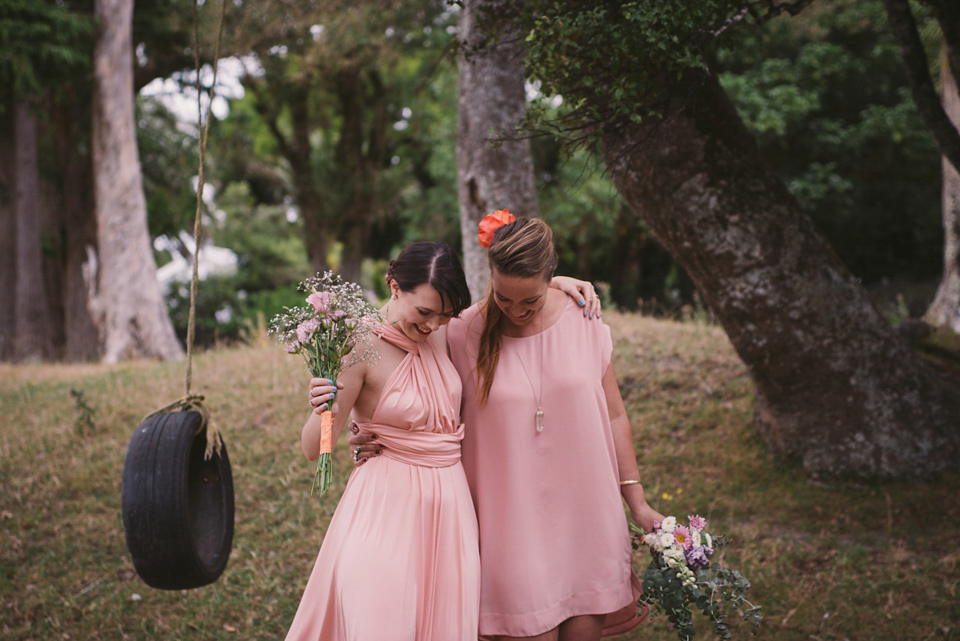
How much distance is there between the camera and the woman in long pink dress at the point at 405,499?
8.11 feet

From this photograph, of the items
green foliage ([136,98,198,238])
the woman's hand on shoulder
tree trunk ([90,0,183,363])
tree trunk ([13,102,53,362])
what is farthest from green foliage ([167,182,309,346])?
the woman's hand on shoulder

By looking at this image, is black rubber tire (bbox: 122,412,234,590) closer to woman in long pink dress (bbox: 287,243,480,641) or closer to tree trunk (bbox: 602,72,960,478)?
woman in long pink dress (bbox: 287,243,480,641)

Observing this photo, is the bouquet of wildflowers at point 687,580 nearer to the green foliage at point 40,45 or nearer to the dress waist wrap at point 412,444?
the dress waist wrap at point 412,444

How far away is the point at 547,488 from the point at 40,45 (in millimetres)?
13272

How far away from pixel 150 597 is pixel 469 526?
332 cm

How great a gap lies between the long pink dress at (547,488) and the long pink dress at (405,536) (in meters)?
0.14

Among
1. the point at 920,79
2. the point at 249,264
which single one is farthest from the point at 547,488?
the point at 249,264

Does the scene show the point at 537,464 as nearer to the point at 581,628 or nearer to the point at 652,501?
the point at 581,628

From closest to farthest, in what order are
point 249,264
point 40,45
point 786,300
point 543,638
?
point 543,638 → point 786,300 → point 40,45 → point 249,264

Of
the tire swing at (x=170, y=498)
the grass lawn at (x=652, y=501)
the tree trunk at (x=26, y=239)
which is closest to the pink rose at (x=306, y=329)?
the tire swing at (x=170, y=498)

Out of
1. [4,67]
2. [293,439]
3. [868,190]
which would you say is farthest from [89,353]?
[868,190]

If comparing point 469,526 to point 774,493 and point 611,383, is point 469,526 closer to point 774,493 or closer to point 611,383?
point 611,383

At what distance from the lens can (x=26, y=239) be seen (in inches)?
555

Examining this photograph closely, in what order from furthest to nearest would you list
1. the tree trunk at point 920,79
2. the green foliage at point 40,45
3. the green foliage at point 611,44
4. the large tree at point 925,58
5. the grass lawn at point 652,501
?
the green foliage at point 40,45 → the tree trunk at point 920,79 → the large tree at point 925,58 → the grass lawn at point 652,501 → the green foliage at point 611,44
